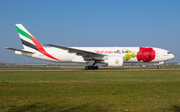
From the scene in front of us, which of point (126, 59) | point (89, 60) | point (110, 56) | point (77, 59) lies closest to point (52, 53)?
point (77, 59)

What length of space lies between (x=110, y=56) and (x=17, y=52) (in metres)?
15.6

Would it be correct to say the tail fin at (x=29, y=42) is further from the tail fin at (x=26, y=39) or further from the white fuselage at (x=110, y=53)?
the white fuselage at (x=110, y=53)

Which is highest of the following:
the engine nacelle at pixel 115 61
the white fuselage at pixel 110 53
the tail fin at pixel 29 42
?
the tail fin at pixel 29 42

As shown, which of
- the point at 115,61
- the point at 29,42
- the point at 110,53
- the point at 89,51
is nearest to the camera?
the point at 115,61

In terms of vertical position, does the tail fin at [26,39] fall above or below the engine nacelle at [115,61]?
above

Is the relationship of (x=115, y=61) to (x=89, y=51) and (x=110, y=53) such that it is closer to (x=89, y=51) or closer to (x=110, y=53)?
(x=110, y=53)

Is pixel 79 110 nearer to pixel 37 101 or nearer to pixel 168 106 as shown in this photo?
pixel 37 101

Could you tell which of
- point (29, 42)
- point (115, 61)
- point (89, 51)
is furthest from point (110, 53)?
point (29, 42)

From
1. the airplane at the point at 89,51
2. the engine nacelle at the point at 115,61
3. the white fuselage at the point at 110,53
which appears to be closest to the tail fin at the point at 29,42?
the airplane at the point at 89,51

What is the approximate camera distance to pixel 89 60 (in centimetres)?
2986

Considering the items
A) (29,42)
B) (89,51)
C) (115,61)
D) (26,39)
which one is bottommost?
(115,61)

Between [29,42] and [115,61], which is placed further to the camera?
[29,42]

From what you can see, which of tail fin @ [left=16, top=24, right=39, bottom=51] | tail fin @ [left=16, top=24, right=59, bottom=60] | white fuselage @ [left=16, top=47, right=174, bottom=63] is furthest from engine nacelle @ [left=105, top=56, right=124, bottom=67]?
tail fin @ [left=16, top=24, right=39, bottom=51]

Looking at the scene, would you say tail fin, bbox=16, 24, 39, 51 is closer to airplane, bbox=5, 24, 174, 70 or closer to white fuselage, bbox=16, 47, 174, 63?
airplane, bbox=5, 24, 174, 70
